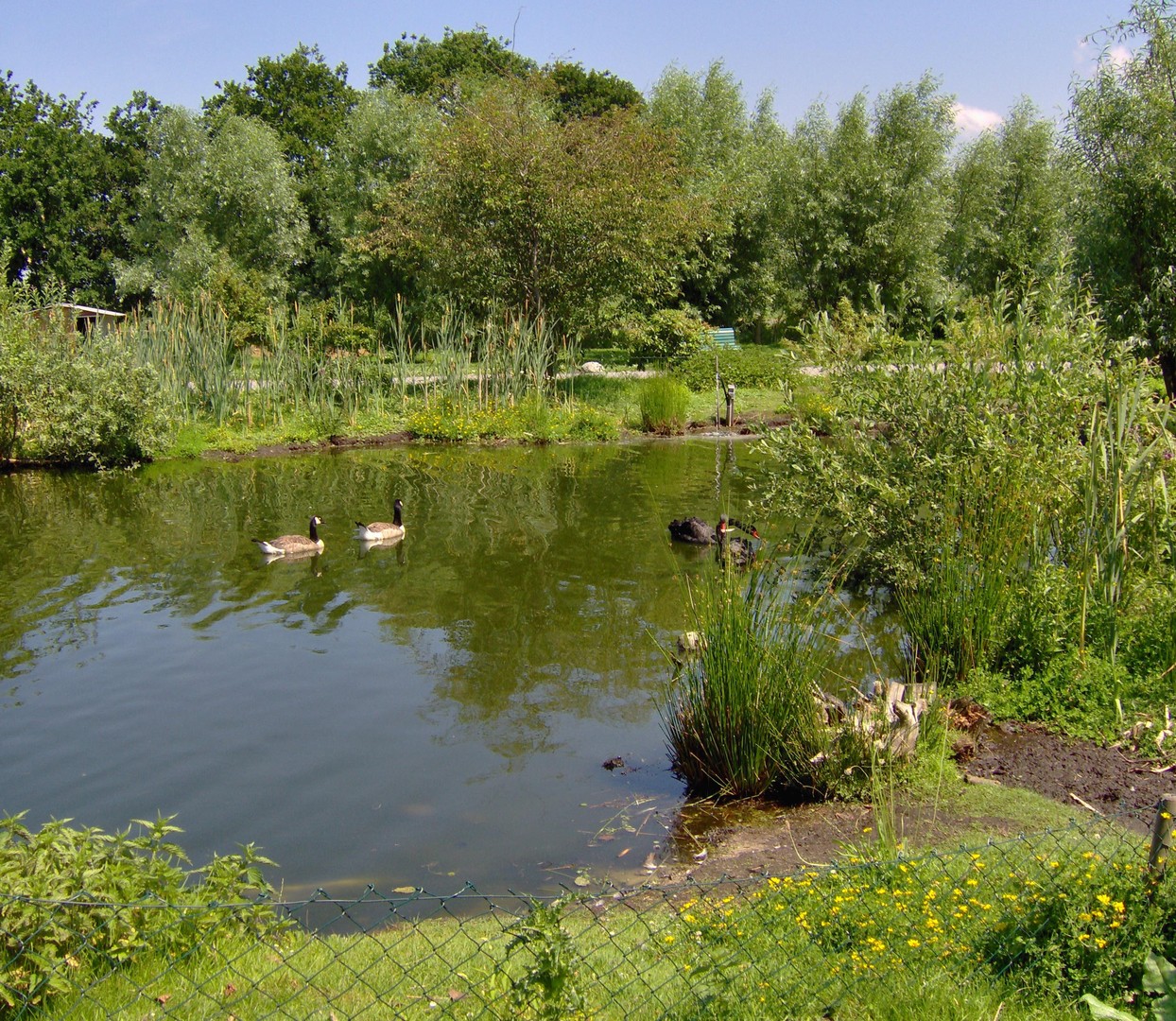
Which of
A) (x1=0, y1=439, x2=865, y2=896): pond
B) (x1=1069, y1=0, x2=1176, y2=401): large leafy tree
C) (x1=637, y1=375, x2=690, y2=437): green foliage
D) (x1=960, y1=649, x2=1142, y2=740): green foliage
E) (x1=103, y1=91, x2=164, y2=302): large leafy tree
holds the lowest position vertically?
(x1=0, y1=439, x2=865, y2=896): pond

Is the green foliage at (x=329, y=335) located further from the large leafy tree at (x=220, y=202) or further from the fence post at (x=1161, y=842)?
the fence post at (x=1161, y=842)

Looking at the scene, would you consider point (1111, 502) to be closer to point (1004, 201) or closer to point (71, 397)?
point (71, 397)

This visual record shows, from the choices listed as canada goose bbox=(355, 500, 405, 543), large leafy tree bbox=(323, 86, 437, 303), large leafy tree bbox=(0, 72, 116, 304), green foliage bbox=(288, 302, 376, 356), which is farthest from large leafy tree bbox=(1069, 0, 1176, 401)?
large leafy tree bbox=(0, 72, 116, 304)

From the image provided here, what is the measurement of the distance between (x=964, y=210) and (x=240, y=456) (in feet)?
103

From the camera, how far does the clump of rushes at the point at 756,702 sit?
271 inches

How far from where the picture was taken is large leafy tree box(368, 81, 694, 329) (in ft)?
84.8

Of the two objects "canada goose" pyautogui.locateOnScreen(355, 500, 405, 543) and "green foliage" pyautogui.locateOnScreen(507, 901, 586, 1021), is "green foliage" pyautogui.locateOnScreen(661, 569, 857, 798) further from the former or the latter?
"canada goose" pyautogui.locateOnScreen(355, 500, 405, 543)

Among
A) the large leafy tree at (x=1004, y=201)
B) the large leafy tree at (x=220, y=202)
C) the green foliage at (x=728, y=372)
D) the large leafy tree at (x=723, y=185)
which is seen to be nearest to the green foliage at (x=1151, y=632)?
the green foliage at (x=728, y=372)

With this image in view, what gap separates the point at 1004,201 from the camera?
139 feet

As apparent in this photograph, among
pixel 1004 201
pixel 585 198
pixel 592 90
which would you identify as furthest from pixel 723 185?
pixel 592 90

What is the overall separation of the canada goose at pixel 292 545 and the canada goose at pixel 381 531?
672 millimetres

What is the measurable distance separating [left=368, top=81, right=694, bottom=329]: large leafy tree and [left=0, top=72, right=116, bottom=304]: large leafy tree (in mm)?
28131

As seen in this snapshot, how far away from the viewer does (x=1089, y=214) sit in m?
18.3

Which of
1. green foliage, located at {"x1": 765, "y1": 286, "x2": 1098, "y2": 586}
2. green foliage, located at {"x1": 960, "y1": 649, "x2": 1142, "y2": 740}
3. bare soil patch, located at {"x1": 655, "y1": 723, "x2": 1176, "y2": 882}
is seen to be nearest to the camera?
bare soil patch, located at {"x1": 655, "y1": 723, "x2": 1176, "y2": 882}
